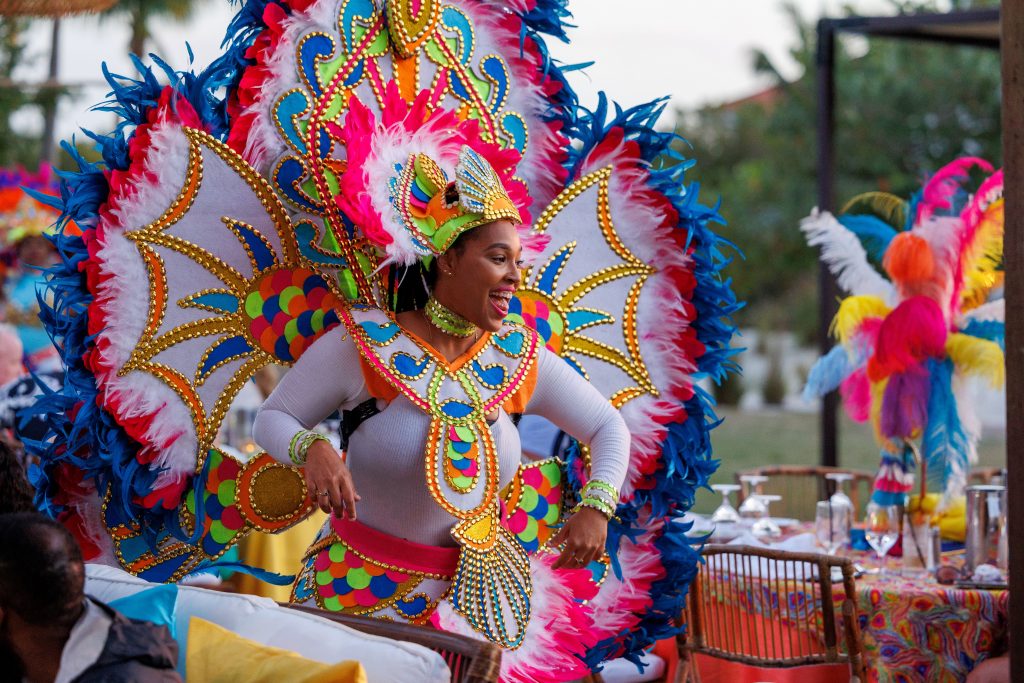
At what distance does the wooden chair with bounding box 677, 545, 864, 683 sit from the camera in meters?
3.46

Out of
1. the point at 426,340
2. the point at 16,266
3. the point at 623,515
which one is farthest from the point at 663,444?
the point at 16,266

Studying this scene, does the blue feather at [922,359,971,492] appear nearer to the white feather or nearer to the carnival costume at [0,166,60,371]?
the white feather

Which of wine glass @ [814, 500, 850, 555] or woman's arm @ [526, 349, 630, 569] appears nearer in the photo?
woman's arm @ [526, 349, 630, 569]

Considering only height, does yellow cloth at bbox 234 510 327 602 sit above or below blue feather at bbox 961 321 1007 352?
below

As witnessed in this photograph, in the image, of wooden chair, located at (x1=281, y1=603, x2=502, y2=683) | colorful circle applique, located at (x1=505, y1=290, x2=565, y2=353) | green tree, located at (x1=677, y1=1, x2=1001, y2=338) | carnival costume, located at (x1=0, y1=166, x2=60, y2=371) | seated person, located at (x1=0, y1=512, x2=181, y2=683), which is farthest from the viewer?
green tree, located at (x1=677, y1=1, x2=1001, y2=338)

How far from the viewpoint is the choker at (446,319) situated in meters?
2.59

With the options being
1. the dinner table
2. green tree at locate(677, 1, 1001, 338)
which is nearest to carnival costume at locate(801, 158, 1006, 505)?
the dinner table

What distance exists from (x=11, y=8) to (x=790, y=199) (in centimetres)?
1572

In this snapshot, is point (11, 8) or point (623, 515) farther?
point (11, 8)

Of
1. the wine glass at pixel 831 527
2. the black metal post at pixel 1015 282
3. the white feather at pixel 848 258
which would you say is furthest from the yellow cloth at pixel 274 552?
the black metal post at pixel 1015 282

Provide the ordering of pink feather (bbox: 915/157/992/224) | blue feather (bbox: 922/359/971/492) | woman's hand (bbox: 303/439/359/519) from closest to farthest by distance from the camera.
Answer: woman's hand (bbox: 303/439/359/519) < blue feather (bbox: 922/359/971/492) < pink feather (bbox: 915/157/992/224)

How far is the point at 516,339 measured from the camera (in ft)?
8.89

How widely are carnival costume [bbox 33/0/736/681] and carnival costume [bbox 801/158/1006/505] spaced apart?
4.29 ft

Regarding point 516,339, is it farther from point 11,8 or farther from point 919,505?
point 919,505
